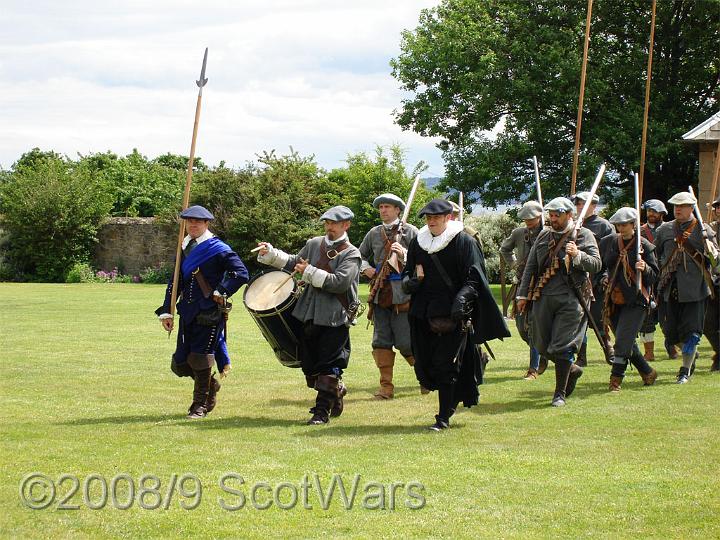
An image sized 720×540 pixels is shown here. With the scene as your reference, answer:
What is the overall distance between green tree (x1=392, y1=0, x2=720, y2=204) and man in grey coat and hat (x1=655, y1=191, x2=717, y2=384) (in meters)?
17.8

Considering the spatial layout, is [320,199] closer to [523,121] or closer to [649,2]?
[523,121]

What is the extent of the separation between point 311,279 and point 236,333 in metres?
9.21

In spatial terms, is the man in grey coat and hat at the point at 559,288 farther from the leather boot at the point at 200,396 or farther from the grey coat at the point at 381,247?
the leather boot at the point at 200,396

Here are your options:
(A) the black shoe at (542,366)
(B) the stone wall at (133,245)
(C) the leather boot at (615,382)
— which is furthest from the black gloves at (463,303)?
(B) the stone wall at (133,245)

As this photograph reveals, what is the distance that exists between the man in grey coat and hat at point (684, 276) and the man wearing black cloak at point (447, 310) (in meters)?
4.08

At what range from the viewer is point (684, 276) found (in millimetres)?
13125

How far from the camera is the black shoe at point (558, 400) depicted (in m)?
10.7

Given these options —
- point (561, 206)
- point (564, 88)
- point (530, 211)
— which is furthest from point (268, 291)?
point (564, 88)

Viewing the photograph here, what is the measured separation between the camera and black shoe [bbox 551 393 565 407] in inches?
423

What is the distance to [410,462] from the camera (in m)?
7.92

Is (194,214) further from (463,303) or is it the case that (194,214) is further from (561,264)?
(561,264)

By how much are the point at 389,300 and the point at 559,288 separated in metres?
1.79

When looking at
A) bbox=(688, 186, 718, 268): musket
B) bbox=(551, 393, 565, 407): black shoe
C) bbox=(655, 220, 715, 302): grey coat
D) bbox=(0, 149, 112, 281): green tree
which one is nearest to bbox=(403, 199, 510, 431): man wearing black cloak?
bbox=(551, 393, 565, 407): black shoe

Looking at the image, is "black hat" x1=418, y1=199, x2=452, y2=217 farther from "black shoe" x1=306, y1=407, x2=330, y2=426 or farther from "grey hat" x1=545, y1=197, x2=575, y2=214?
"black shoe" x1=306, y1=407, x2=330, y2=426
